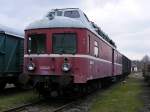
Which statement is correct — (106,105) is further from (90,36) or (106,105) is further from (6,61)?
(6,61)

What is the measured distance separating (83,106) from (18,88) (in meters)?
7.95

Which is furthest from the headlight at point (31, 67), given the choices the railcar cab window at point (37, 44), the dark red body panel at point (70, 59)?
the railcar cab window at point (37, 44)

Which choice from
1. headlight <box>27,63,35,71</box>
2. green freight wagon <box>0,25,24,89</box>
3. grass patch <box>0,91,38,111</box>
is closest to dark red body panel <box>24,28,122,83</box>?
headlight <box>27,63,35,71</box>

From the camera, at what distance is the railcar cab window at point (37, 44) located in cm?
1582

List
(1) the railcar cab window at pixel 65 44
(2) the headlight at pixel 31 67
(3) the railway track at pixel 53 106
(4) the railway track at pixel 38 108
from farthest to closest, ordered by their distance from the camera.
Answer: (2) the headlight at pixel 31 67
(1) the railcar cab window at pixel 65 44
(3) the railway track at pixel 53 106
(4) the railway track at pixel 38 108

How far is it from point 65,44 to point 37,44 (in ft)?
4.12

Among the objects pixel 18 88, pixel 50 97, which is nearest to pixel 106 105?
pixel 50 97

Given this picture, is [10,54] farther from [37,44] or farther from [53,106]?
[53,106]

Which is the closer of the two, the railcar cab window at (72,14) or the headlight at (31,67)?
the headlight at (31,67)

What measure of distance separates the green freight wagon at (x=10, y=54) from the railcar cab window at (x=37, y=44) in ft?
7.64

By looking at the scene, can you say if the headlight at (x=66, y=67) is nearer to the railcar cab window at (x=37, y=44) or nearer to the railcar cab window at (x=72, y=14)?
the railcar cab window at (x=37, y=44)

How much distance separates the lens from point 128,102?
53.6 ft

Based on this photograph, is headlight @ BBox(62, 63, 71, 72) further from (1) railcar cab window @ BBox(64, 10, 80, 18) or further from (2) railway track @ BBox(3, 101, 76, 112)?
(1) railcar cab window @ BBox(64, 10, 80, 18)

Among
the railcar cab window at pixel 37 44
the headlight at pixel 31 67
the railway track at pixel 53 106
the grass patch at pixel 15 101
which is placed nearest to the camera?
the railway track at pixel 53 106
